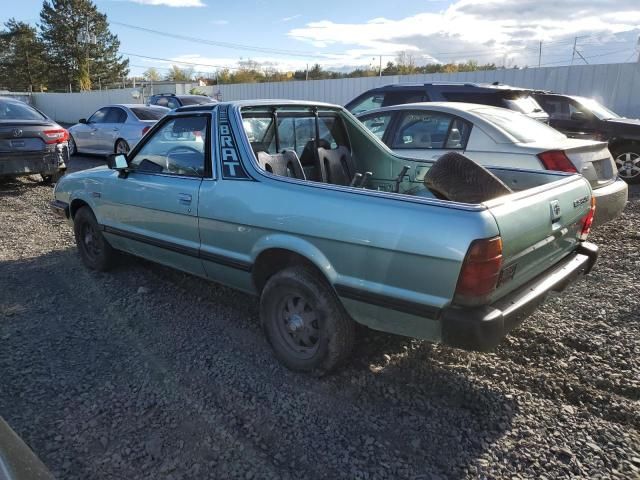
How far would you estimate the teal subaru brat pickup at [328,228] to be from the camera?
2.46 meters

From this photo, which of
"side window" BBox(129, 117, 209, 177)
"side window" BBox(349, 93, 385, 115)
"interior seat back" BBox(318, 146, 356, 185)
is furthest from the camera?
"side window" BBox(349, 93, 385, 115)

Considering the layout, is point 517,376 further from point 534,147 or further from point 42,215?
point 42,215

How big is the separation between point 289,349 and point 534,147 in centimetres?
356

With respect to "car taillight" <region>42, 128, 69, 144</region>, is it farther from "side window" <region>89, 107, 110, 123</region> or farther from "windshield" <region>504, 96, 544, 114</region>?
"windshield" <region>504, 96, 544, 114</region>

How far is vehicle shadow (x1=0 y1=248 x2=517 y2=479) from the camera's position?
247 cm

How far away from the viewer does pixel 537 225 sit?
2730 mm

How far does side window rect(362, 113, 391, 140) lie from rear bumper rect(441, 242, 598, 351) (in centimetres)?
381

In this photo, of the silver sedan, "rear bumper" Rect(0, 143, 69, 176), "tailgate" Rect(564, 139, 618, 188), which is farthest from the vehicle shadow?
the silver sedan

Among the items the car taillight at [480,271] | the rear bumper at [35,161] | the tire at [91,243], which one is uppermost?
the car taillight at [480,271]

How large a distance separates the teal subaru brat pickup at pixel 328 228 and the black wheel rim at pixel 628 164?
22.0ft

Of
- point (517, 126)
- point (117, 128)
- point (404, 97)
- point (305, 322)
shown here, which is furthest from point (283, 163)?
point (117, 128)

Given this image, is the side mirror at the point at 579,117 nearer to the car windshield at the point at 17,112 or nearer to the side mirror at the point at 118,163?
the side mirror at the point at 118,163

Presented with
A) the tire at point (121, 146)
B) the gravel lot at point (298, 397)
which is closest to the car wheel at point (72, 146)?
the tire at point (121, 146)

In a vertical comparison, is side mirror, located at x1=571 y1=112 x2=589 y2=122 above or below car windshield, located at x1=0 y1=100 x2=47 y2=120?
above
